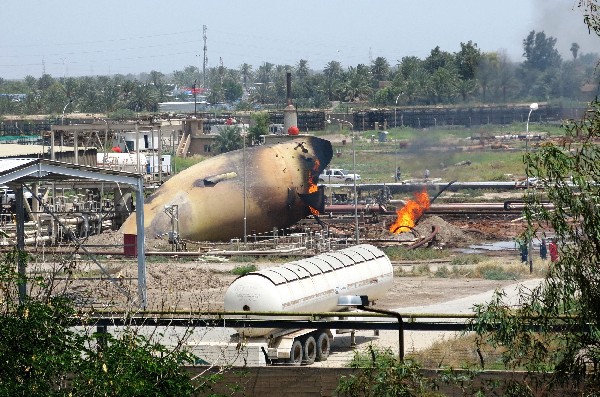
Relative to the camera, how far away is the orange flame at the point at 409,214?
59.2 metres

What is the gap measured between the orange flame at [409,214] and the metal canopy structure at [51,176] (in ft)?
96.8

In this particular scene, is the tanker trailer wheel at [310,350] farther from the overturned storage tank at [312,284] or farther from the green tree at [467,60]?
the green tree at [467,60]

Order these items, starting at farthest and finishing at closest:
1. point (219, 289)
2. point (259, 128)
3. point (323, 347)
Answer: point (259, 128) → point (219, 289) → point (323, 347)

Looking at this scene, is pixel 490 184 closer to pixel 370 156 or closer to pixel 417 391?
pixel 370 156

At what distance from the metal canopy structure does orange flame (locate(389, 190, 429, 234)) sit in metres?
29.5

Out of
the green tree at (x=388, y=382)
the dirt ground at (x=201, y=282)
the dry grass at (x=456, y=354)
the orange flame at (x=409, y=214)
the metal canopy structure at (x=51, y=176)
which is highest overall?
the metal canopy structure at (x=51, y=176)

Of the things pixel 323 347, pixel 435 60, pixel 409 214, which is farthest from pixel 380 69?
pixel 323 347

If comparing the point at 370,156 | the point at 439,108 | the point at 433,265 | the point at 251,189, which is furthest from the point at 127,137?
the point at 433,265

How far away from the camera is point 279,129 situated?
116500mm

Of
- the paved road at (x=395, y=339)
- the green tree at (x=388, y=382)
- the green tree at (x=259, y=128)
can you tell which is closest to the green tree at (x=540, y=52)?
the green tree at (x=259, y=128)

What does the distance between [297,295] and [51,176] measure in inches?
274

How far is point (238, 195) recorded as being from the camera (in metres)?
55.0

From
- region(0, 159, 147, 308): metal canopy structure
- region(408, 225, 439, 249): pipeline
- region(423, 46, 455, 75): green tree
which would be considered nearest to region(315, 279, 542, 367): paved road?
region(0, 159, 147, 308): metal canopy structure

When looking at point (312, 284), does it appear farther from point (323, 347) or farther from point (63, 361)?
point (63, 361)
